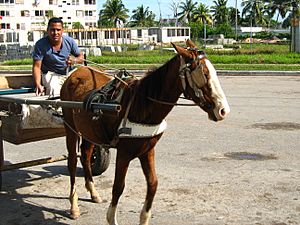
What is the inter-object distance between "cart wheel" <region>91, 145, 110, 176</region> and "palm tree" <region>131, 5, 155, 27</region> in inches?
5142

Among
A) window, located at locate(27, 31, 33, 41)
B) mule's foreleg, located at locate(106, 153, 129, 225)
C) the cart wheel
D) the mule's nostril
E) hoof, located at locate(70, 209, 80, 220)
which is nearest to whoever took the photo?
the mule's nostril

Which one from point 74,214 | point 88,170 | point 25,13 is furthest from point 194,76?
point 25,13

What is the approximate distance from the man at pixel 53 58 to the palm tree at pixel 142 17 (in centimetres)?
13083

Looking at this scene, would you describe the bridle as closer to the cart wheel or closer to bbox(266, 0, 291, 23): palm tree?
the cart wheel

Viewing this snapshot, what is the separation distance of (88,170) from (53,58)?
1.56 metres

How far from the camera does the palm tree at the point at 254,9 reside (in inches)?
5059

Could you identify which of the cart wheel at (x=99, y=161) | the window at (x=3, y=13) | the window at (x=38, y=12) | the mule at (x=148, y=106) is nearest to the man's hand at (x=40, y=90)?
the mule at (x=148, y=106)

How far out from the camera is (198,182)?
23.9 ft

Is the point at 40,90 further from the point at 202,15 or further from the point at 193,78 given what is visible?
the point at 202,15

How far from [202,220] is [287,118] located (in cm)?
695

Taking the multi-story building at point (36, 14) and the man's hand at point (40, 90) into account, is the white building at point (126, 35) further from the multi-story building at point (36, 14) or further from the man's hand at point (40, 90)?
the man's hand at point (40, 90)

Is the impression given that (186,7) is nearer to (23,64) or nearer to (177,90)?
(23,64)

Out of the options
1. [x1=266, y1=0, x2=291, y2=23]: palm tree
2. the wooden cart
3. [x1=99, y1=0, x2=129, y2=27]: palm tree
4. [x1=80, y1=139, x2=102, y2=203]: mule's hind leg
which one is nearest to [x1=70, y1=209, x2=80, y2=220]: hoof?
[x1=80, y1=139, x2=102, y2=203]: mule's hind leg

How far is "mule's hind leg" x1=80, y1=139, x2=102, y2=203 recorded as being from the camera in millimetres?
6547
